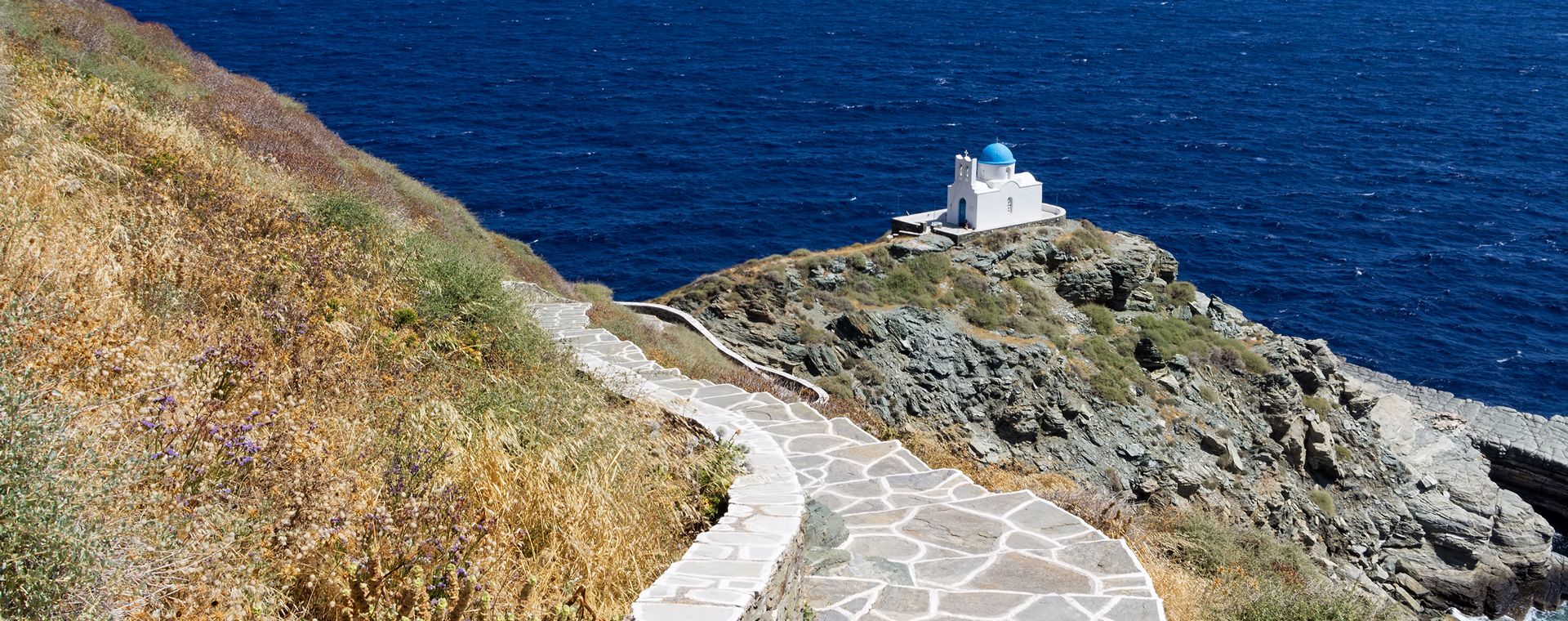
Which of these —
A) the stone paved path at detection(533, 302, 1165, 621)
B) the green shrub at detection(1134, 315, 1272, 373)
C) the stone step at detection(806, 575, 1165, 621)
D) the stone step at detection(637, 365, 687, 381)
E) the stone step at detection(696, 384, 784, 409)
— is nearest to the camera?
the stone step at detection(806, 575, 1165, 621)

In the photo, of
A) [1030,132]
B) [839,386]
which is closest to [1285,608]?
[839,386]

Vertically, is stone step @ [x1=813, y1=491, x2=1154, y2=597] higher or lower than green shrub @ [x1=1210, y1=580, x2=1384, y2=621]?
Answer: higher

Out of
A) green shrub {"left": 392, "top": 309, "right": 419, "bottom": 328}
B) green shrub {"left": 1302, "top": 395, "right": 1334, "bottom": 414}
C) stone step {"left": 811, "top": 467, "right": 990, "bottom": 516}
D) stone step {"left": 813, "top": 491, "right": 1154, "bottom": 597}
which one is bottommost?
green shrub {"left": 1302, "top": 395, "right": 1334, "bottom": 414}

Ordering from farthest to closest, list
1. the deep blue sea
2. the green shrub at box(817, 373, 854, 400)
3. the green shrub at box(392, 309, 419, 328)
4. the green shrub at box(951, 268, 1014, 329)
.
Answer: the deep blue sea → the green shrub at box(951, 268, 1014, 329) → the green shrub at box(817, 373, 854, 400) → the green shrub at box(392, 309, 419, 328)

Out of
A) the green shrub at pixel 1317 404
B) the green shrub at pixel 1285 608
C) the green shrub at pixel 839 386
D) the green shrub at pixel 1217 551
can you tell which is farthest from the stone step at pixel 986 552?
the green shrub at pixel 1317 404

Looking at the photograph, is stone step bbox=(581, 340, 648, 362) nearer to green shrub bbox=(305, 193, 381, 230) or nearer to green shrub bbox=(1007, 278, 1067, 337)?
green shrub bbox=(305, 193, 381, 230)

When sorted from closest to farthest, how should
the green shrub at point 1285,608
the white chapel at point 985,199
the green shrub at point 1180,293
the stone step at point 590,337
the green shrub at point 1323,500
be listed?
the green shrub at point 1285,608 < the stone step at point 590,337 < the green shrub at point 1323,500 < the green shrub at point 1180,293 < the white chapel at point 985,199

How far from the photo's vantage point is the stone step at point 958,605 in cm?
791

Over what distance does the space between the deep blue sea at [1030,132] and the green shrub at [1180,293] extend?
12.3 m

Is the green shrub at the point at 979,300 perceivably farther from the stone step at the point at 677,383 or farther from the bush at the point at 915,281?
the stone step at the point at 677,383

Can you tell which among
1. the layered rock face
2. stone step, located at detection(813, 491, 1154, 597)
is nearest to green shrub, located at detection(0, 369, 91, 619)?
stone step, located at detection(813, 491, 1154, 597)

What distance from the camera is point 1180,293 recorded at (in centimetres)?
3681

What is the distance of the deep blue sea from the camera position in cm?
5044

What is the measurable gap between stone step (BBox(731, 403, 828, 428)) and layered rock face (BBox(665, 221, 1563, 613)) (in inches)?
299
